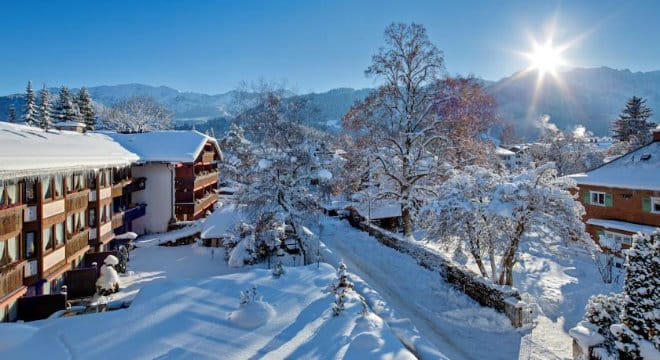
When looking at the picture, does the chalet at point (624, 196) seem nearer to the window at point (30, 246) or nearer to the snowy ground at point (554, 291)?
the snowy ground at point (554, 291)

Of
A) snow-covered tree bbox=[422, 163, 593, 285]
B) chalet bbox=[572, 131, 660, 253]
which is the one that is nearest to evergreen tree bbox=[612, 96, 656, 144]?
chalet bbox=[572, 131, 660, 253]

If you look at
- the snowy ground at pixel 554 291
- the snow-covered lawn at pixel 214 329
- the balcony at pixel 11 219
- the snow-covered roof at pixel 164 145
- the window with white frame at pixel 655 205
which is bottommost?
the snowy ground at pixel 554 291

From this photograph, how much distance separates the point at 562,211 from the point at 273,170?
1185 cm

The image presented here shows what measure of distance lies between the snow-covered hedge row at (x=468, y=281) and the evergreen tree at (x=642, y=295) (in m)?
4.34

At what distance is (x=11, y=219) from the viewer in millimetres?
12516

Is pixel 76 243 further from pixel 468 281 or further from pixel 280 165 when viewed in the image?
pixel 468 281

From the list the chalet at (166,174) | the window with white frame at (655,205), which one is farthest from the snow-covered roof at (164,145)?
the window with white frame at (655,205)

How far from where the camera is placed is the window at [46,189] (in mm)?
14413

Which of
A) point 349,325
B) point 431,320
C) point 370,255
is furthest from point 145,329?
point 370,255

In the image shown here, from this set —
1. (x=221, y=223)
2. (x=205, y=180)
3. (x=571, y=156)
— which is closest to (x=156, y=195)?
(x=205, y=180)

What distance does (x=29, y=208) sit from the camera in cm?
1378

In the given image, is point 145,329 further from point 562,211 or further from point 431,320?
point 562,211

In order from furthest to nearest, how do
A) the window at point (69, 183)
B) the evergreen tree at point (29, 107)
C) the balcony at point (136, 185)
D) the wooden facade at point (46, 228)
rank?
the evergreen tree at point (29, 107)
the balcony at point (136, 185)
the window at point (69, 183)
the wooden facade at point (46, 228)

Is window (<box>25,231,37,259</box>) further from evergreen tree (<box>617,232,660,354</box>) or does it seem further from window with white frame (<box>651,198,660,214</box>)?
window with white frame (<box>651,198,660,214</box>)
